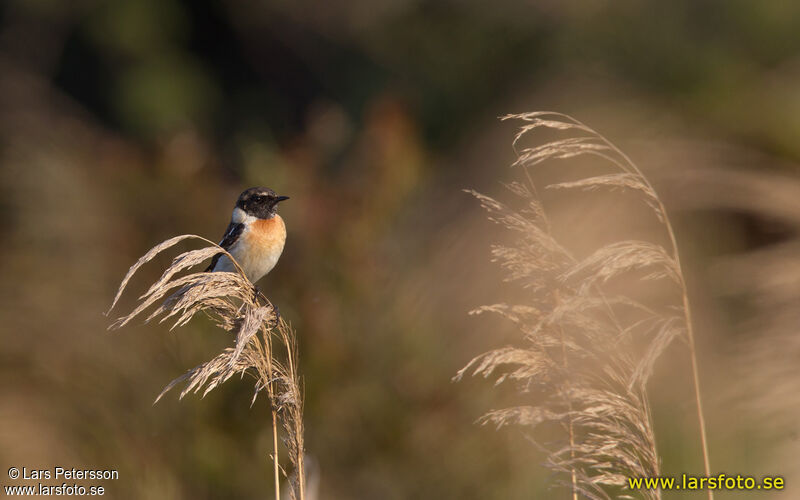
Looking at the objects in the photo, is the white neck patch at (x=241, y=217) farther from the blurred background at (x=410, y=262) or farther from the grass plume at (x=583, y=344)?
the grass plume at (x=583, y=344)

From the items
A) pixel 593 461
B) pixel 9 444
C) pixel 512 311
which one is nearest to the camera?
pixel 593 461

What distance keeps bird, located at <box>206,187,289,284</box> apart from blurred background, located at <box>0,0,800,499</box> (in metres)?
0.83

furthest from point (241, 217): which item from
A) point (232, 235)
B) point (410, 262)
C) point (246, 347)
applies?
point (246, 347)

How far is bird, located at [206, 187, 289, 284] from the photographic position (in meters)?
3.59

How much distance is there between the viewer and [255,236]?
3.61 metres

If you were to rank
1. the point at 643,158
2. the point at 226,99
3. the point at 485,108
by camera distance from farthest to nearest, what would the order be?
the point at 226,99, the point at 485,108, the point at 643,158

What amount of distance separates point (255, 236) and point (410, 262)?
4.17 ft

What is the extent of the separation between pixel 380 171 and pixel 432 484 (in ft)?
5.74

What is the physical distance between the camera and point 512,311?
239 cm

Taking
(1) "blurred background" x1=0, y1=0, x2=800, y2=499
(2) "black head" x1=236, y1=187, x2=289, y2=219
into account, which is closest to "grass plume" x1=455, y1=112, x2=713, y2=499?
Answer: (2) "black head" x1=236, y1=187, x2=289, y2=219

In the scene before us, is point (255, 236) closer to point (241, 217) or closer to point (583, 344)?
point (241, 217)

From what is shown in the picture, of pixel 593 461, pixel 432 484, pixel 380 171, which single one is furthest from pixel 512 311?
pixel 380 171

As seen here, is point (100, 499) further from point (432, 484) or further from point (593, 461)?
point (593, 461)

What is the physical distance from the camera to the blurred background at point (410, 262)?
13.9 feet
